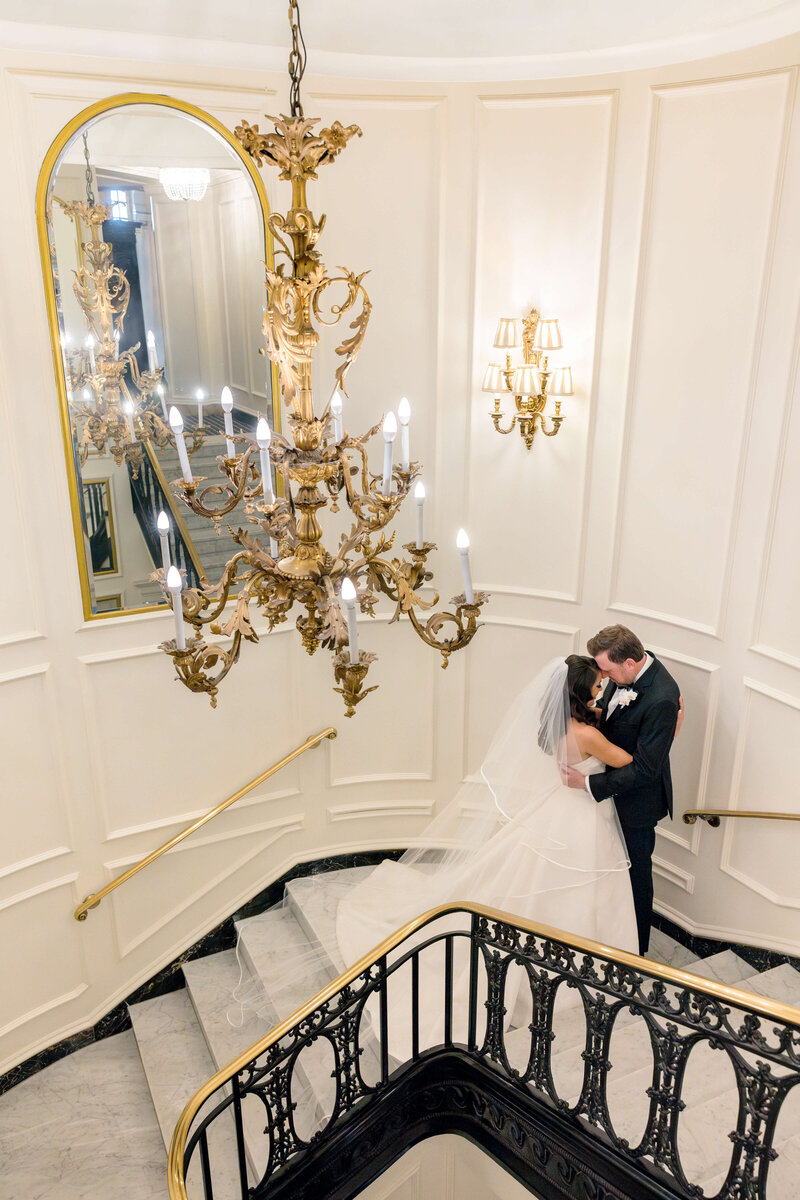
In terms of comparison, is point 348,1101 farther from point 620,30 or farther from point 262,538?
point 620,30

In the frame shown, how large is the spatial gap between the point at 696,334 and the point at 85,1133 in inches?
189

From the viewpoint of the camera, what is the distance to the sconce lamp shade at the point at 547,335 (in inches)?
167

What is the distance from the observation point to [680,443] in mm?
4082

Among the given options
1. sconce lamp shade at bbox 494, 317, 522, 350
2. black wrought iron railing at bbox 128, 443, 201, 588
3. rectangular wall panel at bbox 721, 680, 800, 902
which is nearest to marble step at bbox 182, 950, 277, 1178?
black wrought iron railing at bbox 128, 443, 201, 588

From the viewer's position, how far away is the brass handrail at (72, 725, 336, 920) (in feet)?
14.5

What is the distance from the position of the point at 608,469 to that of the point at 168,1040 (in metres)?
3.80

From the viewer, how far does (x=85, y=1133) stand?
416cm

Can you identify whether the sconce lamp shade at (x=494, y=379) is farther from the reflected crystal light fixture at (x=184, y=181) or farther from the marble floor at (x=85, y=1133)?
the marble floor at (x=85, y=1133)

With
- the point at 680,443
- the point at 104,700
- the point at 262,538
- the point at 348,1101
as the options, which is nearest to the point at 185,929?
the point at 104,700

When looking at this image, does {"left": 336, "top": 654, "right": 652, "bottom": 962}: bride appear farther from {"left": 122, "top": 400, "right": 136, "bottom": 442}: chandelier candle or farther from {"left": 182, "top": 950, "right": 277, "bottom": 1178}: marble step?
{"left": 122, "top": 400, "right": 136, "bottom": 442}: chandelier candle

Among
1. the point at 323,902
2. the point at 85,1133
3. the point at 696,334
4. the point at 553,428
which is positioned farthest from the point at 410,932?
the point at 696,334

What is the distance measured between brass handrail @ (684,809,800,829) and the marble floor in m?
3.00

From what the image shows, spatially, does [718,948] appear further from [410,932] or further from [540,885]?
[410,932]

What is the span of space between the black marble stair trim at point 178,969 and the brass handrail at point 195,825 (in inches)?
27.1
